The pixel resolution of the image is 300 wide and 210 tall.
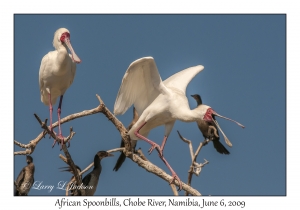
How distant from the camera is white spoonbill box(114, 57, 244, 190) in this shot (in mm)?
16938

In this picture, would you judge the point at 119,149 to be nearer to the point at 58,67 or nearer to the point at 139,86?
the point at 139,86

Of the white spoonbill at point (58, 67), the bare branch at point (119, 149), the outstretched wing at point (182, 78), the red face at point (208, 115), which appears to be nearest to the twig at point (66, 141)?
the bare branch at point (119, 149)

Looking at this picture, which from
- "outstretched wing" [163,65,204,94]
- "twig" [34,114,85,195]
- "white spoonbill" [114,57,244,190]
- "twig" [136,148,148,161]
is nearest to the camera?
"twig" [34,114,85,195]

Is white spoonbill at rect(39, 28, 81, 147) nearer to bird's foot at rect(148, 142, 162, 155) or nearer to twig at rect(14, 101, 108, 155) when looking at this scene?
twig at rect(14, 101, 108, 155)

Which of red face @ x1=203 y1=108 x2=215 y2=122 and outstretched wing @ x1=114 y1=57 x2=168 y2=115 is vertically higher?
outstretched wing @ x1=114 y1=57 x2=168 y2=115

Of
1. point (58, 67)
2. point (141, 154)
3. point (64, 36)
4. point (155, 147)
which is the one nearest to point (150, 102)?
point (155, 147)

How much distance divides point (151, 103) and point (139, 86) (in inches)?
18.6

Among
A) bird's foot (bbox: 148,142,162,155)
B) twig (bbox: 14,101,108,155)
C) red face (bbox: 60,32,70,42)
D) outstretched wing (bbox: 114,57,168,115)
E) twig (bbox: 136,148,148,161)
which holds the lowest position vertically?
twig (bbox: 136,148,148,161)

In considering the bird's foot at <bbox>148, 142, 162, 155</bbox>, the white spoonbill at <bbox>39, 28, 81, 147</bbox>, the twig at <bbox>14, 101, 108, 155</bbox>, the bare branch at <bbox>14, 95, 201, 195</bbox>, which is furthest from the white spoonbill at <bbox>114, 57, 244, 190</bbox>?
the white spoonbill at <bbox>39, 28, 81, 147</bbox>

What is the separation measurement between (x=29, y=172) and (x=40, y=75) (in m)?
2.14

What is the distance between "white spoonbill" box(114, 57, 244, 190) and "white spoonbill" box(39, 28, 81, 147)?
116 centimetres

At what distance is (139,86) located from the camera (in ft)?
57.1
